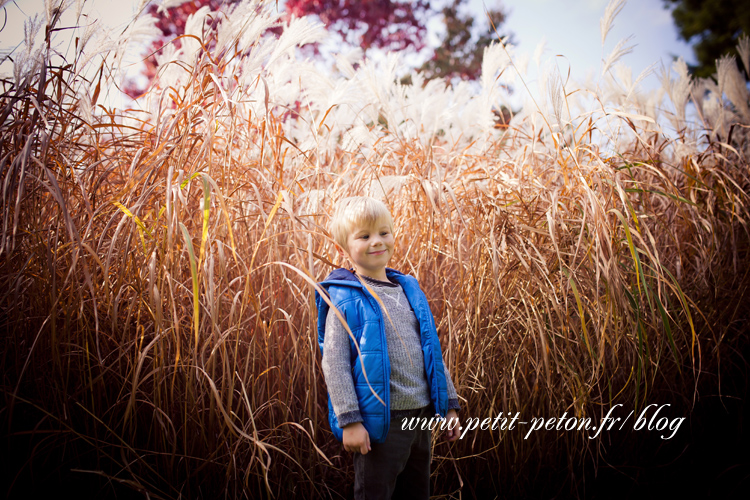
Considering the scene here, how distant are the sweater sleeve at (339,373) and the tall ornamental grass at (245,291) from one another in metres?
0.17

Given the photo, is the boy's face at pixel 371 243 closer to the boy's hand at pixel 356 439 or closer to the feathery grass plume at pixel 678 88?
the boy's hand at pixel 356 439

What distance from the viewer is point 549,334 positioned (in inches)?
58.7

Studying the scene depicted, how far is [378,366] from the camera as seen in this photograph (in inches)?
40.1

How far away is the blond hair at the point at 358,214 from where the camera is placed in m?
1.11

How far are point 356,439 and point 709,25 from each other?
11.9 metres

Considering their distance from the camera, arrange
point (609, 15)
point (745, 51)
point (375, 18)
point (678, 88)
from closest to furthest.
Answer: point (609, 15), point (678, 88), point (745, 51), point (375, 18)

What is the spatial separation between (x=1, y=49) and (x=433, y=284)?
6.26ft

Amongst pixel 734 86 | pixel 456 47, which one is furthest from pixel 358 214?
pixel 456 47

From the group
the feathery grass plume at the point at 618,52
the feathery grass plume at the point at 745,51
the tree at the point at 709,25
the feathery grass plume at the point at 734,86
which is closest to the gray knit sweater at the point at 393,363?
the feathery grass plume at the point at 618,52

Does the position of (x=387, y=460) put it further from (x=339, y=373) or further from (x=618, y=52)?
(x=618, y=52)

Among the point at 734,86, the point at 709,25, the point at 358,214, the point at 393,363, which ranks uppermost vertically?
the point at 709,25

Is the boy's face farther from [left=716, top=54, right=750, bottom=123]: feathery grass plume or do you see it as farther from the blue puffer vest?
[left=716, top=54, right=750, bottom=123]: feathery grass plume

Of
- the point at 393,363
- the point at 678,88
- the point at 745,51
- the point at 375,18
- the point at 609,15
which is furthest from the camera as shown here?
the point at 375,18

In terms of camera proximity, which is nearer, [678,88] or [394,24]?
[678,88]
